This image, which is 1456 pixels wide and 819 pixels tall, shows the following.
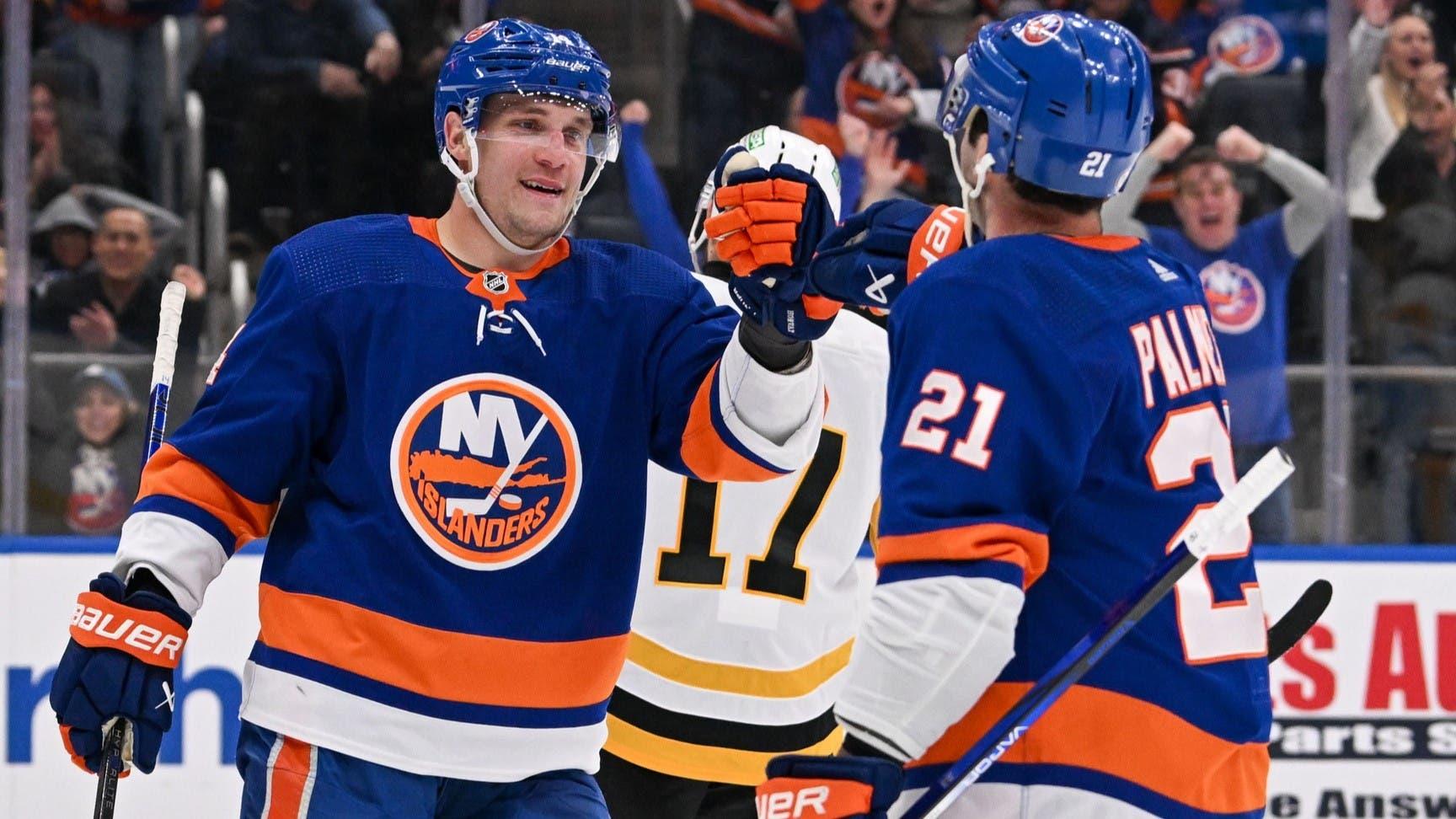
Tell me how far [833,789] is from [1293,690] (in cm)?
277

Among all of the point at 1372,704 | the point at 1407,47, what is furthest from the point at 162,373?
the point at 1407,47

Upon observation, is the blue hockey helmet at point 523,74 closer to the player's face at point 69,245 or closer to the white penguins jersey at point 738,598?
the white penguins jersey at point 738,598

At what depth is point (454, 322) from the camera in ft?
7.25

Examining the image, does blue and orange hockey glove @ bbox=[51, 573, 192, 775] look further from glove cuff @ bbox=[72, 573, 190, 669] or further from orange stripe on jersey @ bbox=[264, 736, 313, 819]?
orange stripe on jersey @ bbox=[264, 736, 313, 819]

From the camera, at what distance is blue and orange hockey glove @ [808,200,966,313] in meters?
2.09

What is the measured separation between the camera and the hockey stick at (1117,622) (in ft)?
5.54

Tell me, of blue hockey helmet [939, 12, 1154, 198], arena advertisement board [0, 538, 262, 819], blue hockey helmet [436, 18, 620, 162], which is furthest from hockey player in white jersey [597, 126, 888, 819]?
arena advertisement board [0, 538, 262, 819]

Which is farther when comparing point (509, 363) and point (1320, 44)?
point (1320, 44)

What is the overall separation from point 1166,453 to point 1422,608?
8.83ft

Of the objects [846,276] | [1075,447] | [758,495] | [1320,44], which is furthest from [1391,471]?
[1075,447]

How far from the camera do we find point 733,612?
2.90 m

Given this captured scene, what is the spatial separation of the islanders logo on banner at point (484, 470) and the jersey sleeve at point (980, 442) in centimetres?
58

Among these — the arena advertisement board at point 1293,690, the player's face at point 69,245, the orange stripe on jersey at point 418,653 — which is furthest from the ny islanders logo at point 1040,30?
the player's face at point 69,245

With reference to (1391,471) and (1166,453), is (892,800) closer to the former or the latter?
(1166,453)
